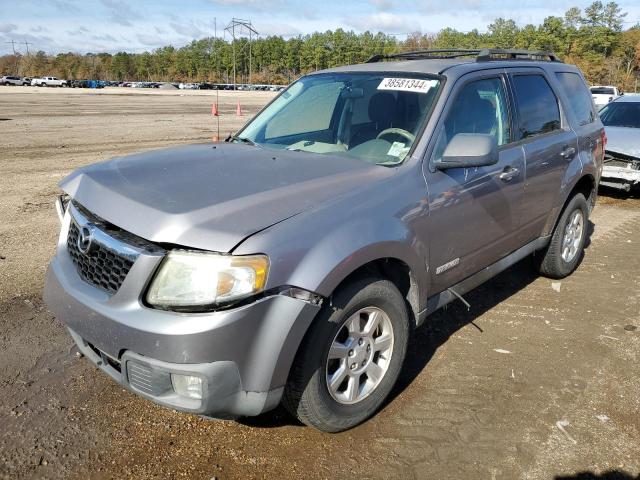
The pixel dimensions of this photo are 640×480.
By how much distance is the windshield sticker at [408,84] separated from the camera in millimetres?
3537

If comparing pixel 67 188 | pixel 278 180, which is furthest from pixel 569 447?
pixel 67 188

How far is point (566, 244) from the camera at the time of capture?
17.0 feet

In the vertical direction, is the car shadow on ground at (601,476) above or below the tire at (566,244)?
below

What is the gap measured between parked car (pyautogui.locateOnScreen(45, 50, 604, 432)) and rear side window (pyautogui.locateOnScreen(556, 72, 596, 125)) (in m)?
0.76

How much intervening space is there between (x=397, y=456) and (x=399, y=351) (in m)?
0.57

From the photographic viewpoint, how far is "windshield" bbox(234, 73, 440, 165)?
343cm

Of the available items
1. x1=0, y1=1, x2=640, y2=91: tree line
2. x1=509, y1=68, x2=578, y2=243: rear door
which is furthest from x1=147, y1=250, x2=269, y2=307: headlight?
x1=0, y1=1, x2=640, y2=91: tree line

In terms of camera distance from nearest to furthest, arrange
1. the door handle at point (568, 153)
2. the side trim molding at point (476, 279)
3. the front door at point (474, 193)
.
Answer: the front door at point (474, 193)
the side trim molding at point (476, 279)
the door handle at point (568, 153)

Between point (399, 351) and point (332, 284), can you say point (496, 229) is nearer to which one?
point (399, 351)

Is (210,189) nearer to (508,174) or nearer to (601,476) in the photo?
(508,174)

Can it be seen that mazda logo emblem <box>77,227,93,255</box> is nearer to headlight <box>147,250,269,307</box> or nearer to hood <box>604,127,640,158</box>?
headlight <box>147,250,269,307</box>

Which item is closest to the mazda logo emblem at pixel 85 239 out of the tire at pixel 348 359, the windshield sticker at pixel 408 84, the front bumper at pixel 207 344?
the front bumper at pixel 207 344

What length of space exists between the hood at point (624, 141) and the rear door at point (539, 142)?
16.0 feet

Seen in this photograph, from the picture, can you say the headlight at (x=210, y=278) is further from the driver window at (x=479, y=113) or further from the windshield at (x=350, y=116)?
the driver window at (x=479, y=113)
